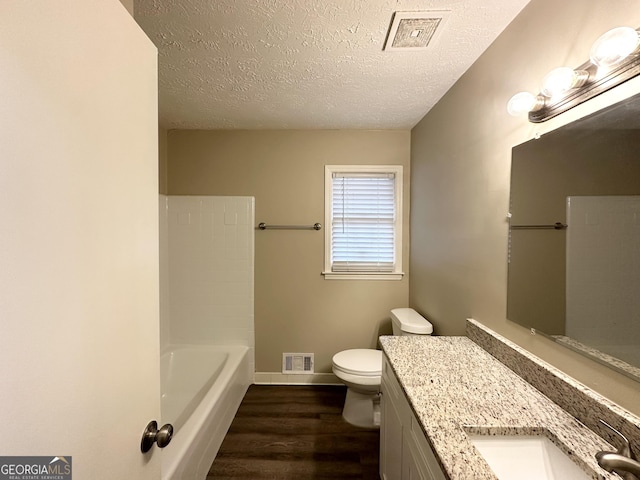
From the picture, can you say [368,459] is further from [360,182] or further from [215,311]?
[360,182]

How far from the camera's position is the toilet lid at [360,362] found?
1961 millimetres

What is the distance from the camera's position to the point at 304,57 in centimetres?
152

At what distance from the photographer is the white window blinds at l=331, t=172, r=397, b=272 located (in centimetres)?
262

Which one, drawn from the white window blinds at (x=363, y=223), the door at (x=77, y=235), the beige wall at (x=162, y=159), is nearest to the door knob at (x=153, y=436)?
the door at (x=77, y=235)

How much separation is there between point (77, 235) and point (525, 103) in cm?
147

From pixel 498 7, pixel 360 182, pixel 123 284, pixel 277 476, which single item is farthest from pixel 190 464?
pixel 498 7

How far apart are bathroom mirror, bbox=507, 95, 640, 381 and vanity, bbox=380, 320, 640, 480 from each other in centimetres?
15

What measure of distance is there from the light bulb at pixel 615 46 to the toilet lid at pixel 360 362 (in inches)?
73.6

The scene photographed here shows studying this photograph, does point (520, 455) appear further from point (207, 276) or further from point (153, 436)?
point (207, 276)

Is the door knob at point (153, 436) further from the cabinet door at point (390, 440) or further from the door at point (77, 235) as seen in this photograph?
the cabinet door at point (390, 440)

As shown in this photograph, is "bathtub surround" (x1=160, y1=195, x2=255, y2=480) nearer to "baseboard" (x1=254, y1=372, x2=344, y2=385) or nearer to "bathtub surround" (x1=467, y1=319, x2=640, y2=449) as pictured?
"baseboard" (x1=254, y1=372, x2=344, y2=385)

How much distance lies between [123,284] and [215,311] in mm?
2115

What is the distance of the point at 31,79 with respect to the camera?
438 mm

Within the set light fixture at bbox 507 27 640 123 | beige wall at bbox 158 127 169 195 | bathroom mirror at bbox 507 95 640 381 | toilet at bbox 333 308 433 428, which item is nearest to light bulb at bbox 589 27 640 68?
light fixture at bbox 507 27 640 123
